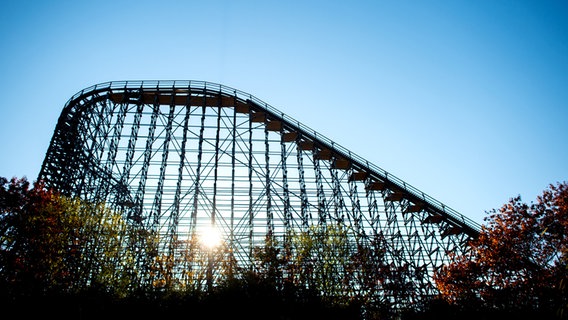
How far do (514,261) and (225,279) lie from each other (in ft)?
39.9

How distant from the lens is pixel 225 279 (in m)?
12.0

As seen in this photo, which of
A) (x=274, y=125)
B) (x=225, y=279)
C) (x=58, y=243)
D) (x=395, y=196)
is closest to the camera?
(x=225, y=279)

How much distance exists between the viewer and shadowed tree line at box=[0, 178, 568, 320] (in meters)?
9.95

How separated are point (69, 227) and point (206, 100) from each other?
366 inches

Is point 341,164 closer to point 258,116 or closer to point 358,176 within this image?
point 358,176

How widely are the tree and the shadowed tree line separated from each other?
4cm

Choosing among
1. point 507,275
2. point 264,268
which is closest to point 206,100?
point 264,268

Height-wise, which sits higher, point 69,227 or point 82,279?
point 69,227

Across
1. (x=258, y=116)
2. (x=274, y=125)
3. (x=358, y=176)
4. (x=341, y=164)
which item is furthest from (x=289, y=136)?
(x=358, y=176)

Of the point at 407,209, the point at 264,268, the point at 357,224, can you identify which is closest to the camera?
the point at 264,268

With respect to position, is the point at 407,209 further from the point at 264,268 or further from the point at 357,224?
the point at 264,268

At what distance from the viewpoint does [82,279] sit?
1348 centimetres

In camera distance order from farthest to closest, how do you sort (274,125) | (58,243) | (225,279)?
1. (274,125)
2. (58,243)
3. (225,279)

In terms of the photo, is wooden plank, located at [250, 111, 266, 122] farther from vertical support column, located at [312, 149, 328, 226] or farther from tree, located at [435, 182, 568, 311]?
tree, located at [435, 182, 568, 311]
